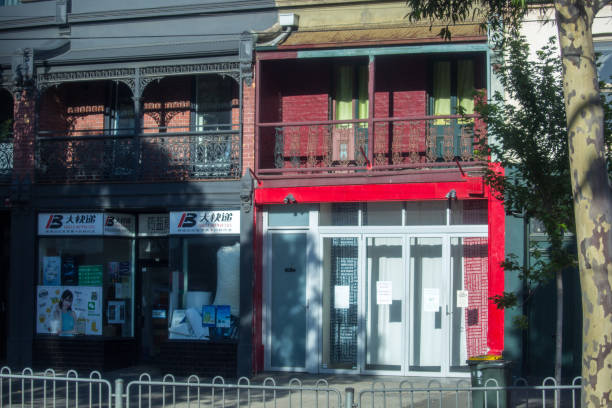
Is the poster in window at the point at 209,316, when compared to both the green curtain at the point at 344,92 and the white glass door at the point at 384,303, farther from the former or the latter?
the green curtain at the point at 344,92

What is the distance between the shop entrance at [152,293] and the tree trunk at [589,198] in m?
11.2

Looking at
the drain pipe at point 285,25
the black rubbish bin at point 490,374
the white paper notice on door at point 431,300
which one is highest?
the drain pipe at point 285,25

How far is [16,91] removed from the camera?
16.5m

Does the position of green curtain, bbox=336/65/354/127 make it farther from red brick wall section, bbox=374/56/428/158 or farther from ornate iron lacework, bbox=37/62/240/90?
ornate iron lacework, bbox=37/62/240/90

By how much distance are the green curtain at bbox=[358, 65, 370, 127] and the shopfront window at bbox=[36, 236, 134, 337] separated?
5446 millimetres

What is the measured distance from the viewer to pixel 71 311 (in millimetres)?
16109

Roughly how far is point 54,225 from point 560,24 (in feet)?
39.0

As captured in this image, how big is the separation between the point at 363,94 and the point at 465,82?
6.42ft

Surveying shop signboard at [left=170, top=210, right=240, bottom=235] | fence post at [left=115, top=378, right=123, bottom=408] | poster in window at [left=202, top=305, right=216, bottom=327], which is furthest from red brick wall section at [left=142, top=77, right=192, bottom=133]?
fence post at [left=115, top=378, right=123, bottom=408]

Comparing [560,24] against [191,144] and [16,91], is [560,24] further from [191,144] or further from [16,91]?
[16,91]

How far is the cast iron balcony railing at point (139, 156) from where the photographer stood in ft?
51.5

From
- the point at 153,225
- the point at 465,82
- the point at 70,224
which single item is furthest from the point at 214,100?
the point at 465,82

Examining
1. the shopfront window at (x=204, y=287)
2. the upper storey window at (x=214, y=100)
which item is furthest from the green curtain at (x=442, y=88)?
the shopfront window at (x=204, y=287)

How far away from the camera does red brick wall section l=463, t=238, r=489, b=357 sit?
14.5m
